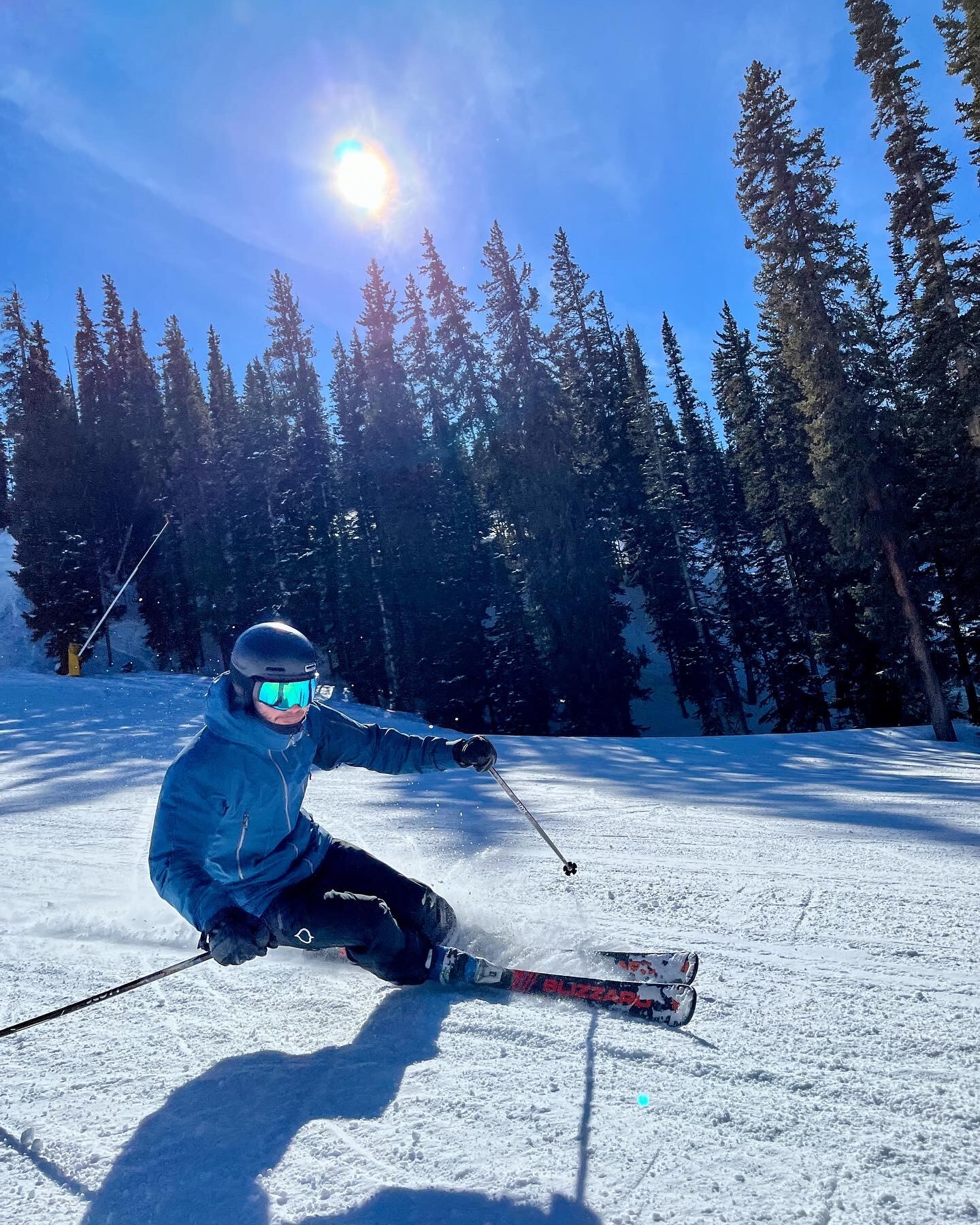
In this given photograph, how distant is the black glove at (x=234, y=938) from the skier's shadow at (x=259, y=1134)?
0.37 meters

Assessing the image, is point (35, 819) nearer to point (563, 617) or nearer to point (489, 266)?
point (563, 617)

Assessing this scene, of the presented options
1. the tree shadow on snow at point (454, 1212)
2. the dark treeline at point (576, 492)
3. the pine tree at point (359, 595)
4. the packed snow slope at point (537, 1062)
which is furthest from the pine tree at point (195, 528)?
the tree shadow on snow at point (454, 1212)

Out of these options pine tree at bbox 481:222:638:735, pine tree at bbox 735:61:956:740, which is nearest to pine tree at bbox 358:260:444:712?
pine tree at bbox 481:222:638:735

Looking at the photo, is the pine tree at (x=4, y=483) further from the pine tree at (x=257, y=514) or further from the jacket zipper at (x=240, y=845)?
the jacket zipper at (x=240, y=845)

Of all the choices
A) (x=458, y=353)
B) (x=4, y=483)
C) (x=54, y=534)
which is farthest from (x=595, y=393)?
(x=4, y=483)

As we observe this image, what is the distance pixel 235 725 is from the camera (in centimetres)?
285

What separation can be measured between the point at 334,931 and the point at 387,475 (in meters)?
31.5

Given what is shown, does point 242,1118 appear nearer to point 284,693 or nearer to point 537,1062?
point 537,1062

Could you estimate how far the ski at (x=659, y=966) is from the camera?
2723 millimetres

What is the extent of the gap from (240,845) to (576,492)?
26.2 m

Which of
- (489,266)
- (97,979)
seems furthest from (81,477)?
(97,979)

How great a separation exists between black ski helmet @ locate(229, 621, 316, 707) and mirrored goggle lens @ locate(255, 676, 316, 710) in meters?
0.02

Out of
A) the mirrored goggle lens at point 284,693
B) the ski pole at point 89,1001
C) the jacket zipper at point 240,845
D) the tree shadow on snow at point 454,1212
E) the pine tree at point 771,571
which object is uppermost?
the pine tree at point 771,571

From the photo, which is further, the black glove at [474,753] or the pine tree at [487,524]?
the pine tree at [487,524]
